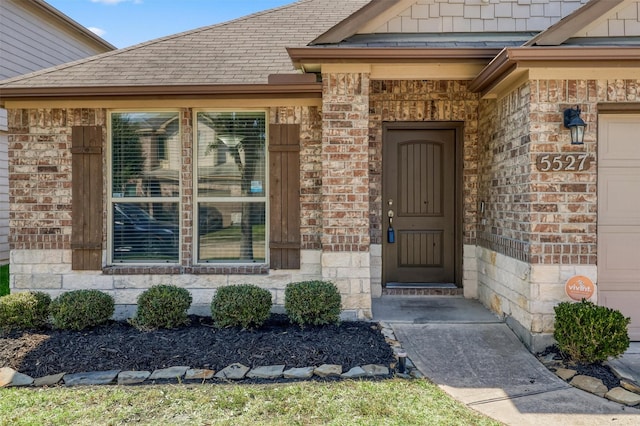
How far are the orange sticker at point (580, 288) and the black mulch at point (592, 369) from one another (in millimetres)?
537

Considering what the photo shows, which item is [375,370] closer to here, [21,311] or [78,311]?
[78,311]

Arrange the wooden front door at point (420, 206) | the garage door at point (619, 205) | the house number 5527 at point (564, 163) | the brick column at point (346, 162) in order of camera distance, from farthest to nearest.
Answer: the wooden front door at point (420, 206)
the brick column at point (346, 162)
the garage door at point (619, 205)
the house number 5527 at point (564, 163)

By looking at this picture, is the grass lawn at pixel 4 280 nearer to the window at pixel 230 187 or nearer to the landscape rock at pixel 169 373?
the window at pixel 230 187

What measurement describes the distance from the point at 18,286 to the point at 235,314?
9.60 ft

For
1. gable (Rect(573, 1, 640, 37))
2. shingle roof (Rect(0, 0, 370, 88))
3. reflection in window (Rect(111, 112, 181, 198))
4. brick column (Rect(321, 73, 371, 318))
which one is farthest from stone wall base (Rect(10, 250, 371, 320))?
gable (Rect(573, 1, 640, 37))

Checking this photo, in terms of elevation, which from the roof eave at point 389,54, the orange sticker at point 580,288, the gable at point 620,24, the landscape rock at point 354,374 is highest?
the gable at point 620,24

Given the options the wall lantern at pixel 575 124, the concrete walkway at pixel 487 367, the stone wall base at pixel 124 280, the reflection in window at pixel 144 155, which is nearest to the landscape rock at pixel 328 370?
the concrete walkway at pixel 487 367

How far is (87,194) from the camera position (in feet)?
18.2

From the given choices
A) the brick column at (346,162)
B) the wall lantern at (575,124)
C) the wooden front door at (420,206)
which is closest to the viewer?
the wall lantern at (575,124)

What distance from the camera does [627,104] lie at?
4.40m

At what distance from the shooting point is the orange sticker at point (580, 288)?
4.28 meters

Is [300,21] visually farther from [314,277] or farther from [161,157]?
[314,277]

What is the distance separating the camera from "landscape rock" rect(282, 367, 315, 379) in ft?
12.6

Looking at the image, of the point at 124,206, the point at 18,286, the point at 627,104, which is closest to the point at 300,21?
the point at 124,206
